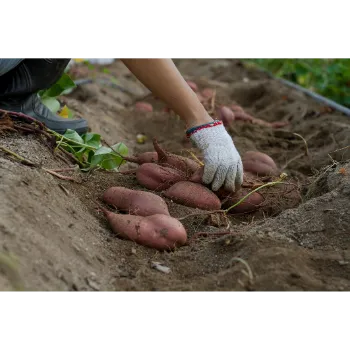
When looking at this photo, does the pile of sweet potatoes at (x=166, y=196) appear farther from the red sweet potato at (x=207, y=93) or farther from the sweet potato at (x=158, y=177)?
the red sweet potato at (x=207, y=93)

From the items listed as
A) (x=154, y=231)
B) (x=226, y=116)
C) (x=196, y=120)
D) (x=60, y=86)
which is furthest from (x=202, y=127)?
(x=226, y=116)

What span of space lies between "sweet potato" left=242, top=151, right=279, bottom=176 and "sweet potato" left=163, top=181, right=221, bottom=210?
525mm

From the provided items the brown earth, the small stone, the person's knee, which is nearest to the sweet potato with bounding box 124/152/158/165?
the brown earth

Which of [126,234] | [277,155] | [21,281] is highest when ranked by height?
[21,281]

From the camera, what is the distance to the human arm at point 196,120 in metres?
2.54

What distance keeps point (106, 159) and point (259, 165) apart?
2.51 feet

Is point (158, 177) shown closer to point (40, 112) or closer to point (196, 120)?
point (196, 120)

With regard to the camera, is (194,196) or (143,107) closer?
(194,196)

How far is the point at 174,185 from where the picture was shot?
2580 mm

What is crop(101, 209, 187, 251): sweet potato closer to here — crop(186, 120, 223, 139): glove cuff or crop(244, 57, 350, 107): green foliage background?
crop(186, 120, 223, 139): glove cuff

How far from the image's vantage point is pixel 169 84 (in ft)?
→ 8.39
